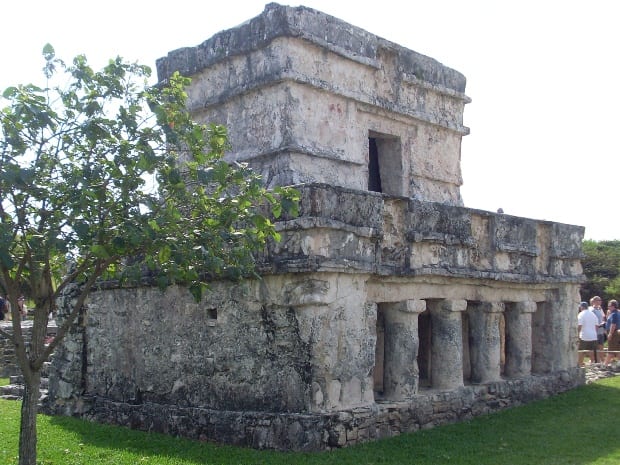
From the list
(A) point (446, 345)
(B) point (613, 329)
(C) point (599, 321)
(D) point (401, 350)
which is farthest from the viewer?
(C) point (599, 321)

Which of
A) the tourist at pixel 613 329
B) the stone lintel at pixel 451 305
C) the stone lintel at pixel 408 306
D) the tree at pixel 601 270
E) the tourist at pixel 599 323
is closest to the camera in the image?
the stone lintel at pixel 408 306

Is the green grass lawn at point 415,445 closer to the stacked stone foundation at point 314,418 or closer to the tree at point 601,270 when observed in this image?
the stacked stone foundation at point 314,418

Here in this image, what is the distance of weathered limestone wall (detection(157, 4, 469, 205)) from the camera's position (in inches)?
373

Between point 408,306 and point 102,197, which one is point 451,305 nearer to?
point 408,306

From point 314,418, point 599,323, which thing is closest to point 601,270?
point 599,323

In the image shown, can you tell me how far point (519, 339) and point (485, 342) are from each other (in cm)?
102

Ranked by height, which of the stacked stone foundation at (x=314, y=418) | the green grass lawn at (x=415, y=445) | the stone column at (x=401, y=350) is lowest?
the green grass lawn at (x=415, y=445)

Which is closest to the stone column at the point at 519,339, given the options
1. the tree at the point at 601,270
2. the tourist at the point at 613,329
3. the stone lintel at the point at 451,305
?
the stone lintel at the point at 451,305

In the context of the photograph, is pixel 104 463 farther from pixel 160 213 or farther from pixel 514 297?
pixel 514 297

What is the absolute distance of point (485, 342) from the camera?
10312 millimetres

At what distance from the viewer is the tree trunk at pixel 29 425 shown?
629 cm

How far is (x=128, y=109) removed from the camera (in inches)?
247

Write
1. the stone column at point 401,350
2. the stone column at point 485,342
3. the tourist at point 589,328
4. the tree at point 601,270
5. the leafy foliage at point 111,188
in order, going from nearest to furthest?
the leafy foliage at point 111,188 < the stone column at point 401,350 < the stone column at point 485,342 < the tourist at point 589,328 < the tree at point 601,270

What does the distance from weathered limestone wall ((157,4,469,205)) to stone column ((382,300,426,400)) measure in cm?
195
